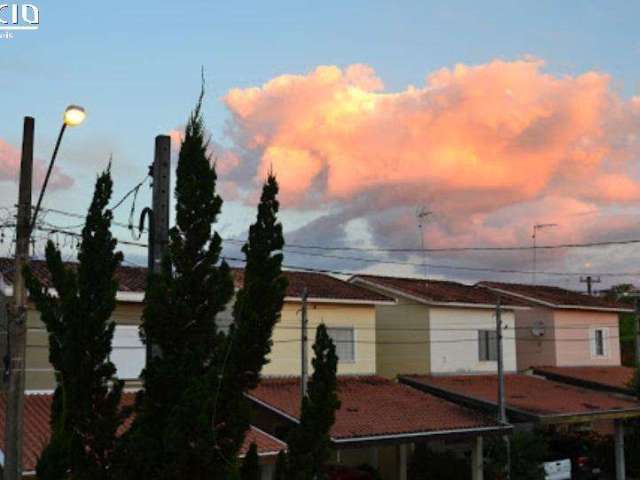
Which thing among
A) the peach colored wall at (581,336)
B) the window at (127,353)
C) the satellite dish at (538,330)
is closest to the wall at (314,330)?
the window at (127,353)

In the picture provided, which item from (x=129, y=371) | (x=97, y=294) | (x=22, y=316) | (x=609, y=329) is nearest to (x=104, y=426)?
(x=97, y=294)

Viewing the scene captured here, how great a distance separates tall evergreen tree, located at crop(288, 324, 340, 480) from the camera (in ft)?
30.9

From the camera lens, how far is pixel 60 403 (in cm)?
932

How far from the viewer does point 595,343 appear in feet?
123

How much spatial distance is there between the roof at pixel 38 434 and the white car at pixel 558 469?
10.3 m

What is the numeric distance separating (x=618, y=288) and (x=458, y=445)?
A: 45.9m

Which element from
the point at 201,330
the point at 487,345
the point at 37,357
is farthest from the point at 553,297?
the point at 201,330

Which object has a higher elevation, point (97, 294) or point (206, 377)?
point (97, 294)

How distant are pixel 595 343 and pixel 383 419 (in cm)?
1988

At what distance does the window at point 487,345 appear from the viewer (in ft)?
101

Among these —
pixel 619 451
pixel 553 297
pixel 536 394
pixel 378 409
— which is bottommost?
pixel 619 451

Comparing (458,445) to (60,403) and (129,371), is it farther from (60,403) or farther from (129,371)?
(60,403)

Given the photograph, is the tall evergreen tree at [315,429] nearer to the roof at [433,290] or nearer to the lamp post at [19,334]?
the lamp post at [19,334]

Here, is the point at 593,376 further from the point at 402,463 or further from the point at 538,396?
the point at 402,463
